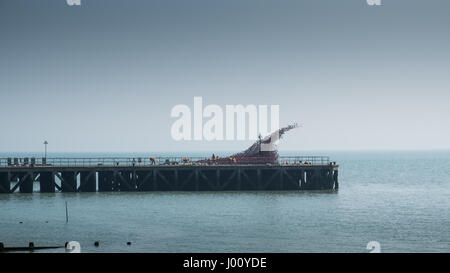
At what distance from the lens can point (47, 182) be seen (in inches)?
2852

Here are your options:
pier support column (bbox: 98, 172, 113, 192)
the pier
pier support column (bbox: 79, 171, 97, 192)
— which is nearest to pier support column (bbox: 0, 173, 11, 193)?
the pier

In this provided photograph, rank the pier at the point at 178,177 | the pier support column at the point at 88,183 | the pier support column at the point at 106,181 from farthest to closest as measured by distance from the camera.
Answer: the pier support column at the point at 106,181 → the pier support column at the point at 88,183 → the pier at the point at 178,177

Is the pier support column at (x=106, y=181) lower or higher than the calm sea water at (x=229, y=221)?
higher

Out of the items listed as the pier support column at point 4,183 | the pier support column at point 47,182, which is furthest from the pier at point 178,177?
the pier support column at point 4,183

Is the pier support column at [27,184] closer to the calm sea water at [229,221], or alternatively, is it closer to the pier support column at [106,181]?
the calm sea water at [229,221]

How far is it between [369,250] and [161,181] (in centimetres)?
4067

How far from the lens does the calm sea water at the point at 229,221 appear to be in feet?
130

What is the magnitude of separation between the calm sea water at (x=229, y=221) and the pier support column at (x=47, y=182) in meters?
1.39

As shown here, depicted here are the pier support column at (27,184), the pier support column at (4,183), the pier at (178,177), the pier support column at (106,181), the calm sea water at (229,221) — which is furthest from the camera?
the pier support column at (106,181)

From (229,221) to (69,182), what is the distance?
2987cm

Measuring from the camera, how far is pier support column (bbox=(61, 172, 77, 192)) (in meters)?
72.6
